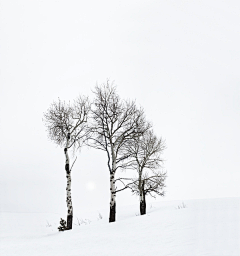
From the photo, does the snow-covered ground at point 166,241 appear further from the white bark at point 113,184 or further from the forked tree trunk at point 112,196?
the white bark at point 113,184

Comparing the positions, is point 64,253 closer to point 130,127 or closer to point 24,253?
point 24,253

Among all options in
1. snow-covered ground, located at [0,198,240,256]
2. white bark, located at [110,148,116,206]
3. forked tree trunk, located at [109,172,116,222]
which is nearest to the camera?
snow-covered ground, located at [0,198,240,256]

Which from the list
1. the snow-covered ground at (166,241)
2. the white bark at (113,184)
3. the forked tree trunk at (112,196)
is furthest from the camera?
the white bark at (113,184)

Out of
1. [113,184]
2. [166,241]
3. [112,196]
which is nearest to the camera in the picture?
[166,241]

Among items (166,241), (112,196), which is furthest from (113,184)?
(166,241)

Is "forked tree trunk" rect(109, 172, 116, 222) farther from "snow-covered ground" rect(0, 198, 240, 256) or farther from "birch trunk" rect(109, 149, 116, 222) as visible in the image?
"snow-covered ground" rect(0, 198, 240, 256)

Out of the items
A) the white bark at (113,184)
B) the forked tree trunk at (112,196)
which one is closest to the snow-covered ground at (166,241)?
the forked tree trunk at (112,196)

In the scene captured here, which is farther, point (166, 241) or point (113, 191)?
point (113, 191)

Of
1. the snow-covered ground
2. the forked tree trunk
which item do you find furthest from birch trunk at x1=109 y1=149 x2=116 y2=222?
the snow-covered ground

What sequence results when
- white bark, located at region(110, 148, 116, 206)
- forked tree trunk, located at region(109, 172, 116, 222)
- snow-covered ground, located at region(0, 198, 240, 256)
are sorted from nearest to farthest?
snow-covered ground, located at region(0, 198, 240, 256) → forked tree trunk, located at region(109, 172, 116, 222) → white bark, located at region(110, 148, 116, 206)

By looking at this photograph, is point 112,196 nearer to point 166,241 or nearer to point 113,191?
point 113,191

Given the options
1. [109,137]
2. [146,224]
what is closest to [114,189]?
[109,137]

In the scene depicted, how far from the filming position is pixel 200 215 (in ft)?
35.4

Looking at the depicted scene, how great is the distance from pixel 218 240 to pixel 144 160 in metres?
17.7
